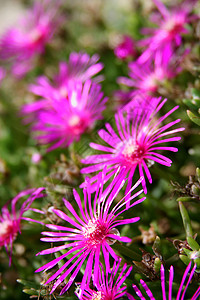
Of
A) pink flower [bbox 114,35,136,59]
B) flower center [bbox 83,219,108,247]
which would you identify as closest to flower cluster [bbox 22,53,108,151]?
pink flower [bbox 114,35,136,59]

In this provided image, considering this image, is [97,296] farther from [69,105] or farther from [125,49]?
[125,49]

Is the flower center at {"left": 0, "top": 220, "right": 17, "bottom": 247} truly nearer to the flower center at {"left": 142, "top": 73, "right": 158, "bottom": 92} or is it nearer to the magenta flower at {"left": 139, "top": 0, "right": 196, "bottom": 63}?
the flower center at {"left": 142, "top": 73, "right": 158, "bottom": 92}

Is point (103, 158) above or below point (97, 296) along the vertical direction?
above

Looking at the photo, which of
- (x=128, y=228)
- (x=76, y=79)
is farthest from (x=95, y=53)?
(x=128, y=228)

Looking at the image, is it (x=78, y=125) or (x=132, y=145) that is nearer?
(x=132, y=145)

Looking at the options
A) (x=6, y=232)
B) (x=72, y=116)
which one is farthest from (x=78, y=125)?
(x=6, y=232)

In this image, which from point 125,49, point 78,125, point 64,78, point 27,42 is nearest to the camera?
point 78,125

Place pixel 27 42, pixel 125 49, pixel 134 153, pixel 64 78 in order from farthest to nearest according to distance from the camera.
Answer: pixel 27 42 → pixel 64 78 → pixel 125 49 → pixel 134 153

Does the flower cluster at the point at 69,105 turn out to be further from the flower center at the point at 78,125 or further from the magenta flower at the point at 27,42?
the magenta flower at the point at 27,42
